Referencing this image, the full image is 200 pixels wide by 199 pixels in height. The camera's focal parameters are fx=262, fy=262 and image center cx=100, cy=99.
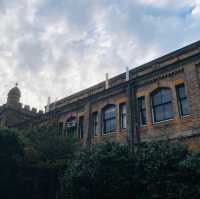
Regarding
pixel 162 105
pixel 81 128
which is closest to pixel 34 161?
pixel 81 128

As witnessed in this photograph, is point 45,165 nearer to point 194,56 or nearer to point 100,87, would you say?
point 100,87

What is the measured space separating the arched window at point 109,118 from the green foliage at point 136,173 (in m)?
5.42

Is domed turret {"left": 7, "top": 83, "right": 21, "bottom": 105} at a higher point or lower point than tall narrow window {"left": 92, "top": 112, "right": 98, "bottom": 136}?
higher

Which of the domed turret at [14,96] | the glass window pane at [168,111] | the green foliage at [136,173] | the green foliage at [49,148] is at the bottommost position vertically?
the green foliage at [136,173]

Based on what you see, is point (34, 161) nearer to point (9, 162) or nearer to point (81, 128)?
point (9, 162)

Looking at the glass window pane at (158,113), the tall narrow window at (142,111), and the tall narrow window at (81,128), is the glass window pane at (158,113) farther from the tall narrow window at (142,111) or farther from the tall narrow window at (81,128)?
the tall narrow window at (81,128)

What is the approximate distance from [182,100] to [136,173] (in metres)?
5.98

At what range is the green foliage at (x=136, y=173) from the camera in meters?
11.6

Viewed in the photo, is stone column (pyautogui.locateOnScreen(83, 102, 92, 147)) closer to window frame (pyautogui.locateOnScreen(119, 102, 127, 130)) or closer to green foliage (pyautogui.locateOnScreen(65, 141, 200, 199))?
window frame (pyautogui.locateOnScreen(119, 102, 127, 130))

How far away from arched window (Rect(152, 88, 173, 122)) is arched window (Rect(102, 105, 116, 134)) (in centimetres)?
372

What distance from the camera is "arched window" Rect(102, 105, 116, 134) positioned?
2059cm

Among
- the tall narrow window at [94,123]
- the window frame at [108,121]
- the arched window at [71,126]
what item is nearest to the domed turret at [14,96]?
the arched window at [71,126]

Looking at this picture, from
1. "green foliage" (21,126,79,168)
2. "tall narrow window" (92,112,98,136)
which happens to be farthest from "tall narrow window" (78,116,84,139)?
"green foliage" (21,126,79,168)

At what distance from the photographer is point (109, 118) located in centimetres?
2106
